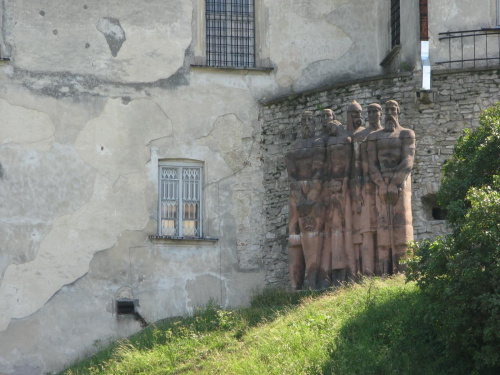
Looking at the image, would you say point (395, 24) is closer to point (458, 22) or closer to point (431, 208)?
point (458, 22)

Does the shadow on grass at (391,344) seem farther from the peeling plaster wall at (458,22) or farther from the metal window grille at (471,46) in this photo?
the peeling plaster wall at (458,22)

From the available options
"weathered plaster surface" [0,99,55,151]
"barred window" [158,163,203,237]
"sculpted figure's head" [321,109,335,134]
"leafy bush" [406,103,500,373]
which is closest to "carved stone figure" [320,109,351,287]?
"sculpted figure's head" [321,109,335,134]

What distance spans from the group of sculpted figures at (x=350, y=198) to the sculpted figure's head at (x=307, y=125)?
0.02 metres

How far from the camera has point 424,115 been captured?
24.6 meters

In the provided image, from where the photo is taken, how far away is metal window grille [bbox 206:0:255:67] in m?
26.8

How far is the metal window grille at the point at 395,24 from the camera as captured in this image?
Answer: 86.1ft

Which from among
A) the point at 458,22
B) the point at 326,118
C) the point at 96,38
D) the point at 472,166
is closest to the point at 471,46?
the point at 458,22

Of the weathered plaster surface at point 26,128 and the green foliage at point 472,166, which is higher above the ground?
the weathered plaster surface at point 26,128

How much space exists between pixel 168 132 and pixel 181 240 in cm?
231

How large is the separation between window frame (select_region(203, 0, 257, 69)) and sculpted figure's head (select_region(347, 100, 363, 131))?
407 cm

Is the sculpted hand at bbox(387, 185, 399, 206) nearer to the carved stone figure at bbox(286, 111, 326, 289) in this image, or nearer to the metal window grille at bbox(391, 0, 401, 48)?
the carved stone figure at bbox(286, 111, 326, 289)

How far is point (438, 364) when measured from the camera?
18406mm

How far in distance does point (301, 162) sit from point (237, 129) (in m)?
3.25

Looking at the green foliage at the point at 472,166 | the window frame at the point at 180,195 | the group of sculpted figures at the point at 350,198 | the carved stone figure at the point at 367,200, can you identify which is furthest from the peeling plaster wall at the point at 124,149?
the green foliage at the point at 472,166
